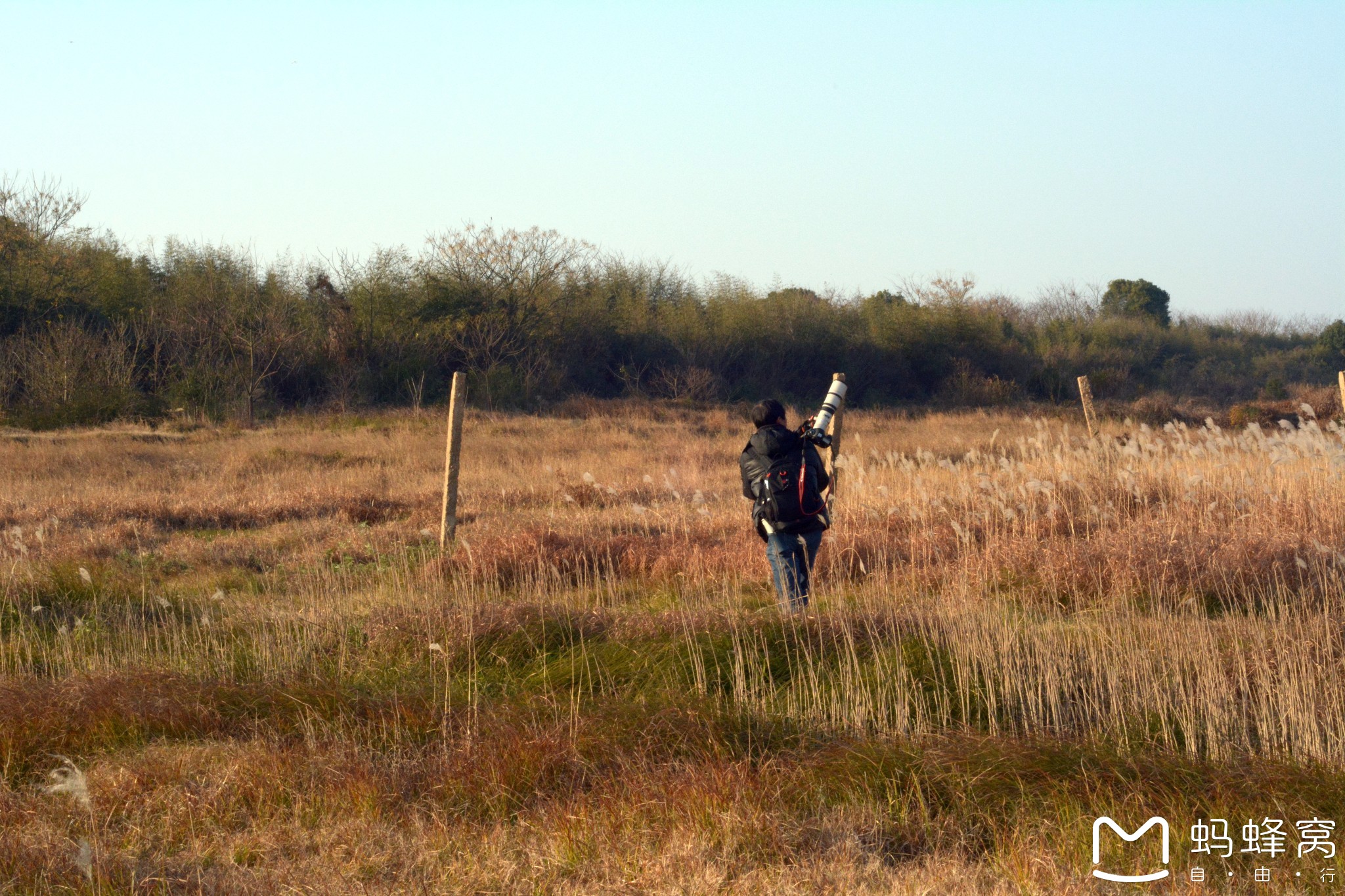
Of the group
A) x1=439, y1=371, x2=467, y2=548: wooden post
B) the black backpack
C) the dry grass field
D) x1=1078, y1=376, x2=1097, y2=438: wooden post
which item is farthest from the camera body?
x1=1078, y1=376, x2=1097, y2=438: wooden post

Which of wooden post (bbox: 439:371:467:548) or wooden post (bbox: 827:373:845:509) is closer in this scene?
wooden post (bbox: 827:373:845:509)

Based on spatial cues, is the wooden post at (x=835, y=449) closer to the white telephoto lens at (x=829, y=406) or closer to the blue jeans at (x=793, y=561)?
the white telephoto lens at (x=829, y=406)

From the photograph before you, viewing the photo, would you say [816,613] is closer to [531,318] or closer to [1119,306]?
[531,318]

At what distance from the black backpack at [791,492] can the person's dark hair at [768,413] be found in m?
0.30

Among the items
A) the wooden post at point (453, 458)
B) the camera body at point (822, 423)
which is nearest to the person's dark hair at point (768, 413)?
the camera body at point (822, 423)

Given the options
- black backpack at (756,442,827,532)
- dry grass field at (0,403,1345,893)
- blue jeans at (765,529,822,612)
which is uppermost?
black backpack at (756,442,827,532)

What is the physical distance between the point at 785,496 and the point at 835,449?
323 centimetres

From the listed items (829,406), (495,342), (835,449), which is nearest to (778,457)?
(829,406)

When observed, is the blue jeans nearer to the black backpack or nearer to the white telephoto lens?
the black backpack

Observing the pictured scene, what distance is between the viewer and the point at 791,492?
7281 millimetres

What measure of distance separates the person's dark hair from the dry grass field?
4.47ft

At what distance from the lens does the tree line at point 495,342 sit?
1166 inches

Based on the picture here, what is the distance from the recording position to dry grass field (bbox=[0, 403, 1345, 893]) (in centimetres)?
413

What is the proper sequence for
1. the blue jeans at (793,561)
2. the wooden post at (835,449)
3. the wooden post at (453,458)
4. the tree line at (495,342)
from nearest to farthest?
1. the blue jeans at (793,561)
2. the wooden post at (835,449)
3. the wooden post at (453,458)
4. the tree line at (495,342)
